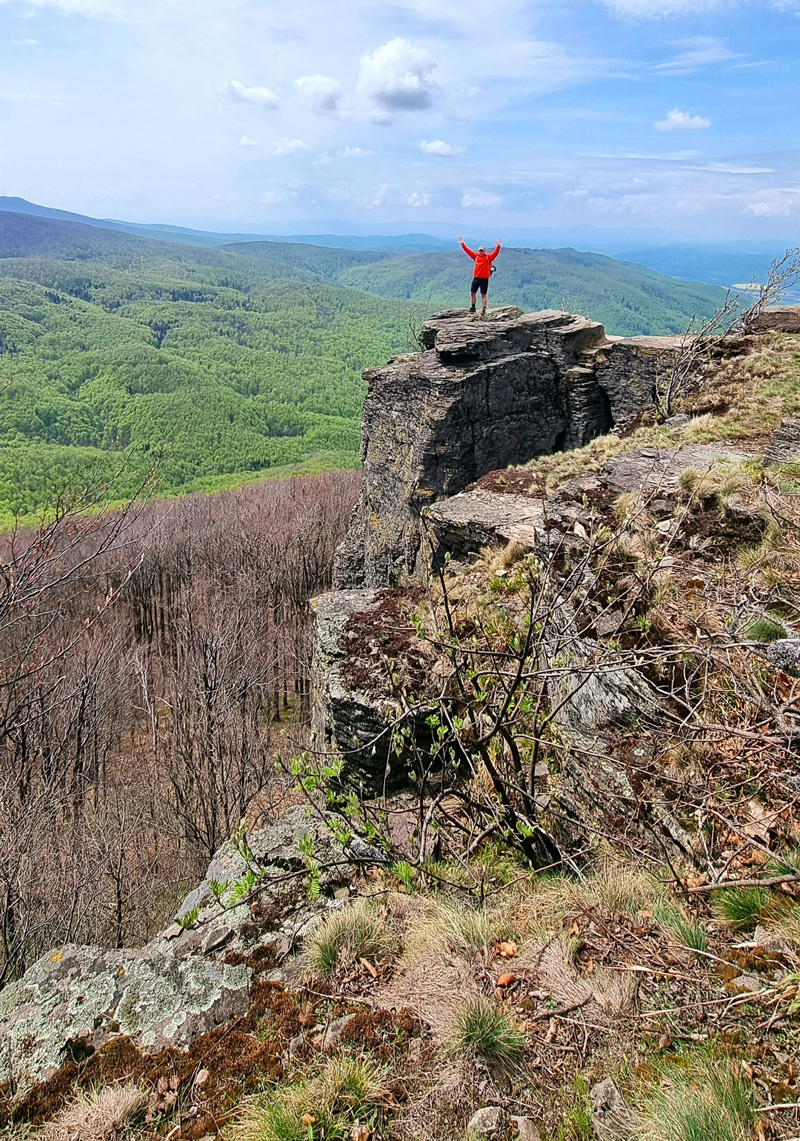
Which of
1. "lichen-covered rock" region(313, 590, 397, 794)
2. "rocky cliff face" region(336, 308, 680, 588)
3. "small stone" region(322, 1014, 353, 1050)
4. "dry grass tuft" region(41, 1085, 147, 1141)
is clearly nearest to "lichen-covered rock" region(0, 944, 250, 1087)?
"dry grass tuft" region(41, 1085, 147, 1141)

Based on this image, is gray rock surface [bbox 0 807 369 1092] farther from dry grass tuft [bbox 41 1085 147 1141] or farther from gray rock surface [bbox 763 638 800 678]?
gray rock surface [bbox 763 638 800 678]

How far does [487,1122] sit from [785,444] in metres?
9.28

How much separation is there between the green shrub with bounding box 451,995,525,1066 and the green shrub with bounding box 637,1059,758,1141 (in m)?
0.72

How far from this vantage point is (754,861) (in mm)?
3934

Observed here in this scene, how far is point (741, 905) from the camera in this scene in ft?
11.8

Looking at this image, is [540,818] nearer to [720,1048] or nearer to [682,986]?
[682,986]

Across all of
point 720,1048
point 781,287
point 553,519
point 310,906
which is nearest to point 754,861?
point 720,1048

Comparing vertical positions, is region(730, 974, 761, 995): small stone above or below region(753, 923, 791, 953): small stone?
below

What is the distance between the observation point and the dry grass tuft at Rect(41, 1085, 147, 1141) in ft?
10.1

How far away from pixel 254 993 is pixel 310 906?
90cm

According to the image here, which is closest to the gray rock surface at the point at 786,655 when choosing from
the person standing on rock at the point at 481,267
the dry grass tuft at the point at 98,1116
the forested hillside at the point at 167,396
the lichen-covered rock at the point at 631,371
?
the dry grass tuft at the point at 98,1116

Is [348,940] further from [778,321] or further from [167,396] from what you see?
[167,396]

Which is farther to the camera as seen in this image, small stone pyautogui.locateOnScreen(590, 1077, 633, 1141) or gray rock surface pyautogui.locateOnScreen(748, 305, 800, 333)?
gray rock surface pyautogui.locateOnScreen(748, 305, 800, 333)

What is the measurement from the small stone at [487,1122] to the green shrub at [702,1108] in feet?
2.24
